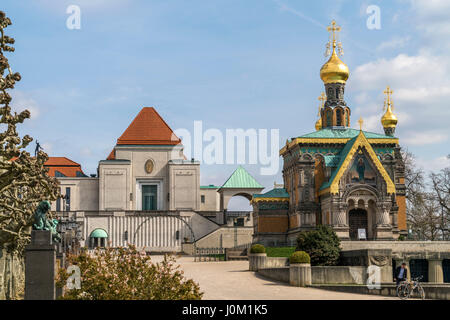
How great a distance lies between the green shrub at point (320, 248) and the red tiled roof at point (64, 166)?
176 ft

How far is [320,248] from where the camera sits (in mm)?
44312

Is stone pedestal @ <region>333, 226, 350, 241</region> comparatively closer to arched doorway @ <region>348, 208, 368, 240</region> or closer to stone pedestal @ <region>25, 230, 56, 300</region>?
arched doorway @ <region>348, 208, 368, 240</region>

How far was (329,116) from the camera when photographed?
2734 inches

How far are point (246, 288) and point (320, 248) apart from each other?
10651 mm

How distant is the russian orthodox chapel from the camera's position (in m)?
61.0

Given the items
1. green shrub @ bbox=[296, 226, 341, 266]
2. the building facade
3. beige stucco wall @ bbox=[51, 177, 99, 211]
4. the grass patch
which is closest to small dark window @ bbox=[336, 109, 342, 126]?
the building facade

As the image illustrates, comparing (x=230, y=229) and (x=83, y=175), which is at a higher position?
(x=83, y=175)

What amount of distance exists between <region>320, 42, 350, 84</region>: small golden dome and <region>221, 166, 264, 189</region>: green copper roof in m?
24.7

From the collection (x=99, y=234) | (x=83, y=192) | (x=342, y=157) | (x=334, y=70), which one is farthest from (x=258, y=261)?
(x=83, y=192)

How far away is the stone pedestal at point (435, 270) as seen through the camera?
4684 cm

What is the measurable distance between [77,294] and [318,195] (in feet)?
143
